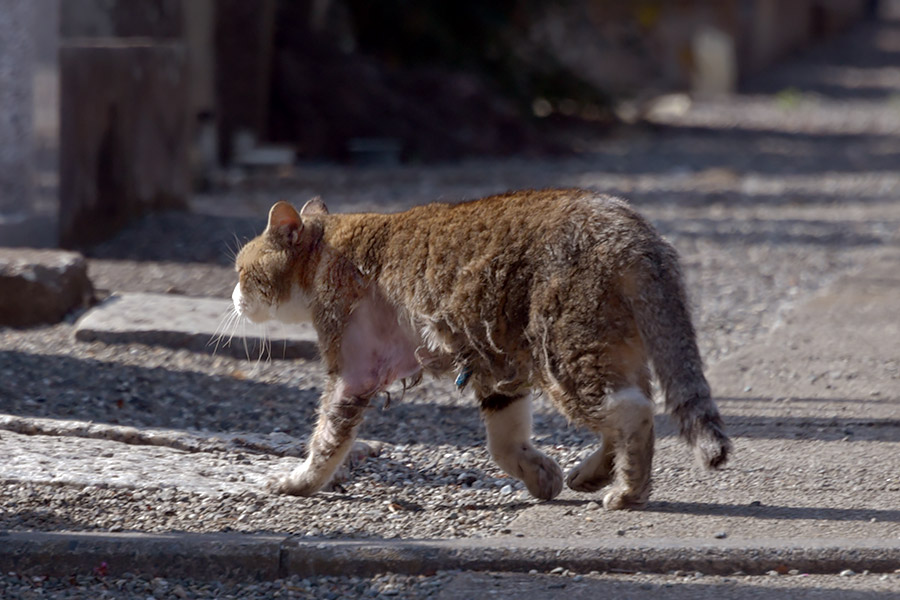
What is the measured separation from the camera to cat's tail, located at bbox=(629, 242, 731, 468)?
346 cm

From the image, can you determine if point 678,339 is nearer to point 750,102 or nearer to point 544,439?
point 544,439

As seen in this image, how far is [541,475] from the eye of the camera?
3953 millimetres

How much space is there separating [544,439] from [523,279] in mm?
1290

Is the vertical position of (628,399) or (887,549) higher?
(628,399)

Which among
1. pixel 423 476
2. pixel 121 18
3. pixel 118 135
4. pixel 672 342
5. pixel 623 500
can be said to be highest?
pixel 121 18

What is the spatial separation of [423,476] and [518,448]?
1.60ft

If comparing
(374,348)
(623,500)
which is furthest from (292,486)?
(623,500)

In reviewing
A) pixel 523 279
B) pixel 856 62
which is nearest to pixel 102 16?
pixel 523 279

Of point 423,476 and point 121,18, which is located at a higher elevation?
point 121,18

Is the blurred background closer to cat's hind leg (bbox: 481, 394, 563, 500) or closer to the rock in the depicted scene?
the rock

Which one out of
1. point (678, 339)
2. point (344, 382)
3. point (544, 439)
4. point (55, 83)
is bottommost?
point (544, 439)

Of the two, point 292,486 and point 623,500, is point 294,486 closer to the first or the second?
point 292,486

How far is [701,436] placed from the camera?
341 cm

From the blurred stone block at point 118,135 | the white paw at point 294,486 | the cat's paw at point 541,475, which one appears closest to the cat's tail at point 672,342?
the cat's paw at point 541,475
